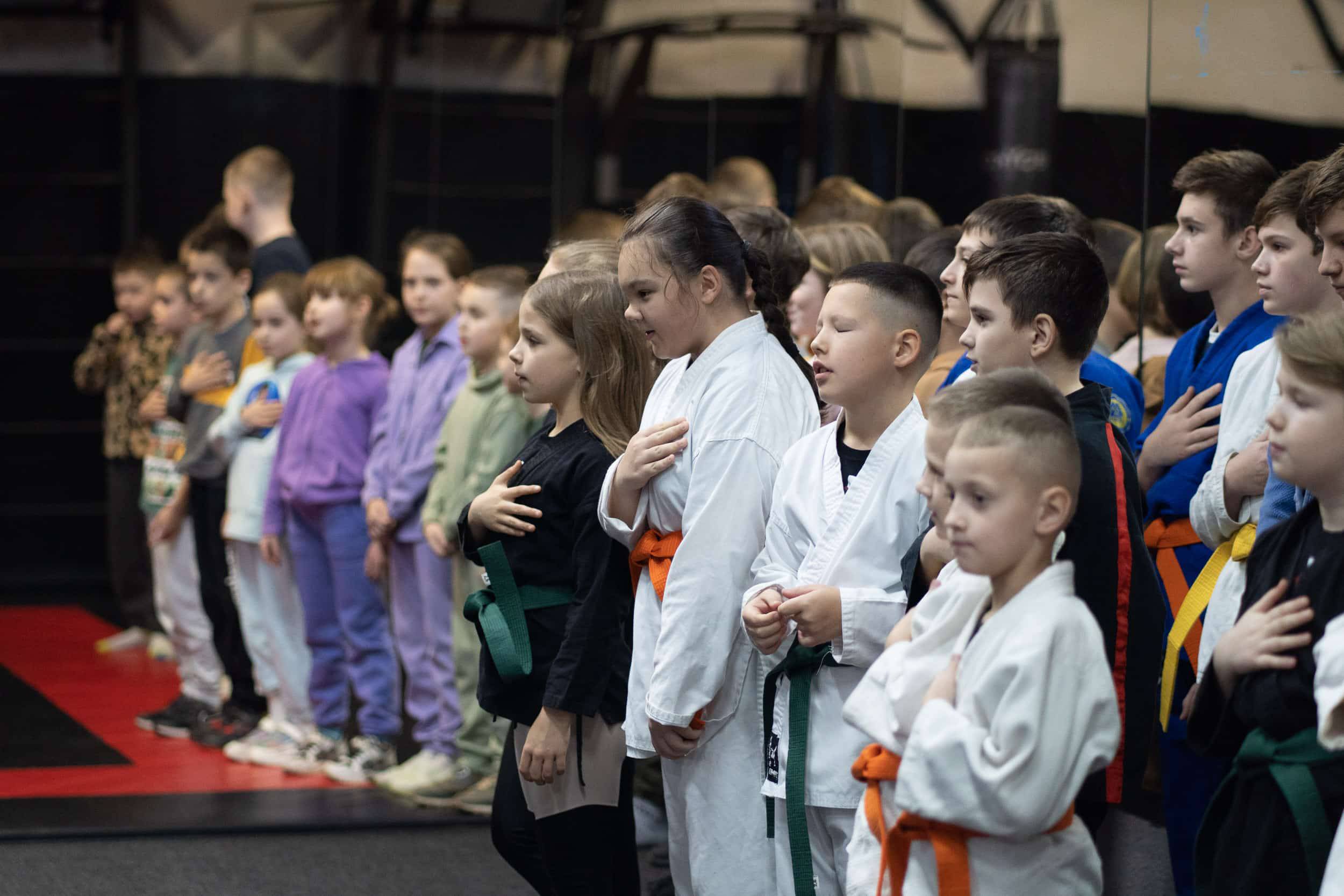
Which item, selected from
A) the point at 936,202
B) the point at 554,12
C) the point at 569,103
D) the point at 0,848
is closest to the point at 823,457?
the point at 936,202

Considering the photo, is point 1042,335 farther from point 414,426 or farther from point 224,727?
point 224,727

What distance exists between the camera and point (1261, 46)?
3154 millimetres

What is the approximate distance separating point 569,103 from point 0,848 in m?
3.66

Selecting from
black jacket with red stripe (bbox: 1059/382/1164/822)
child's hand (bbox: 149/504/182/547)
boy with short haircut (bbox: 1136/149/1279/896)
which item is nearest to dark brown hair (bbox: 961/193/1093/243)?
boy with short haircut (bbox: 1136/149/1279/896)

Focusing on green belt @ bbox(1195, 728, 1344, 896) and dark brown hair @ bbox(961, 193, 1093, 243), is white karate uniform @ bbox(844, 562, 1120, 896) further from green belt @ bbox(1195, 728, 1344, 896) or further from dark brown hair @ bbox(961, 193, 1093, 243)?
dark brown hair @ bbox(961, 193, 1093, 243)

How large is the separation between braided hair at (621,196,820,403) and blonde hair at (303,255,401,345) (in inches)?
82.7

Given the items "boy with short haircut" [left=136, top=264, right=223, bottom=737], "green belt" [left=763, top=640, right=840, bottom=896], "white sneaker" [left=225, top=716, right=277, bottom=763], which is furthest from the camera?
"boy with short haircut" [left=136, top=264, right=223, bottom=737]

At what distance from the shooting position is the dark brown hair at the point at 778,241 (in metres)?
3.14

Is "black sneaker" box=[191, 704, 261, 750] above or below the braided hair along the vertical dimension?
below

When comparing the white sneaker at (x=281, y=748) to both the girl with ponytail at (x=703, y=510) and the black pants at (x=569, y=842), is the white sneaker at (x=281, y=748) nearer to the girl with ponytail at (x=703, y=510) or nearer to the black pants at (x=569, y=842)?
the black pants at (x=569, y=842)

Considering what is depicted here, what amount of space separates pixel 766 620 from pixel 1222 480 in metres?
0.78

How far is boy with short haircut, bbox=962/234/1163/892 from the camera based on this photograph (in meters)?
2.05

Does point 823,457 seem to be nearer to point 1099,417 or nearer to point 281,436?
point 1099,417

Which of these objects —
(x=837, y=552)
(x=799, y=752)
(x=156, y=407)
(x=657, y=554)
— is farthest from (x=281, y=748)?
(x=837, y=552)
